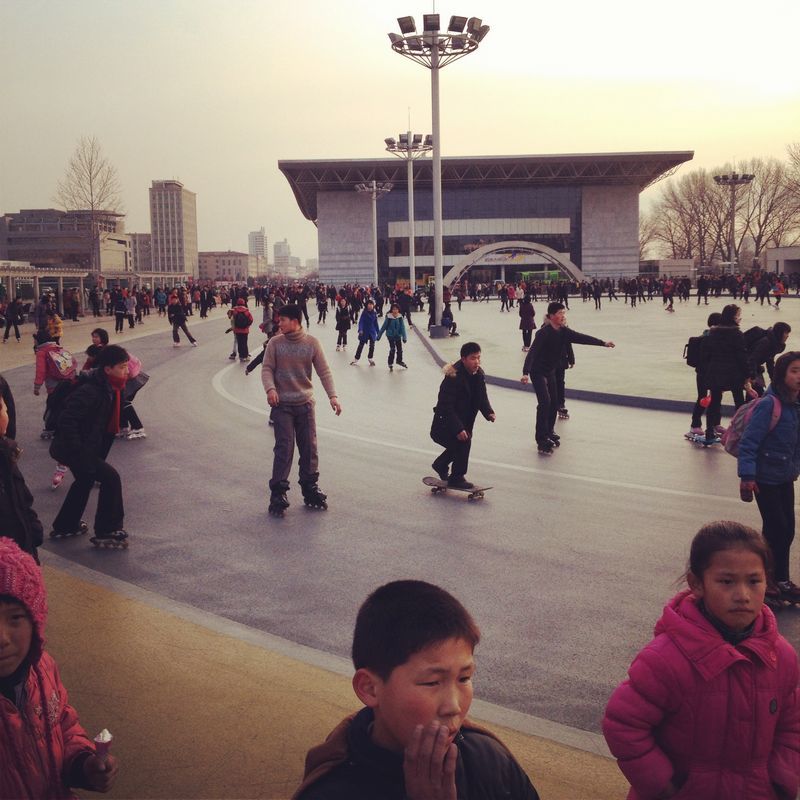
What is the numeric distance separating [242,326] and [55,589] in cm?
1780

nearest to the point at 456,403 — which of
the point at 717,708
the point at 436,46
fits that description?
the point at 717,708

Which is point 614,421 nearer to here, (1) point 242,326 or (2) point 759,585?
(2) point 759,585

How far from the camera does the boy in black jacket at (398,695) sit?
1.81 m

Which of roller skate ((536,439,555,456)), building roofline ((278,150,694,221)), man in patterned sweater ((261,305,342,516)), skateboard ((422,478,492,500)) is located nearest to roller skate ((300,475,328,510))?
man in patterned sweater ((261,305,342,516))

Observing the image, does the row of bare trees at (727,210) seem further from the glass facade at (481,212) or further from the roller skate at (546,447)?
the roller skate at (546,447)

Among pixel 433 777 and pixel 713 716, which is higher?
pixel 433 777

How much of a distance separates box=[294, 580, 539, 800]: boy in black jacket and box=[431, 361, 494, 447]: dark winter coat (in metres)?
6.67

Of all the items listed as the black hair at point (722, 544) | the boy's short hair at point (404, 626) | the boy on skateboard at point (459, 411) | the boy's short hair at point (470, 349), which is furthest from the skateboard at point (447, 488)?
Result: the boy's short hair at point (404, 626)

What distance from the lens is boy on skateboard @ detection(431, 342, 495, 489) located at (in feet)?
28.5

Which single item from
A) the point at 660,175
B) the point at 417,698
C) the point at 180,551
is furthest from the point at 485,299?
the point at 417,698

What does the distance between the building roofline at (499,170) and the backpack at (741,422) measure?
90890 millimetres

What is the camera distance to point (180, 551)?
22.9ft

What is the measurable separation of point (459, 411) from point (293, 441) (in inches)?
67.4

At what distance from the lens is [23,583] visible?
262cm
